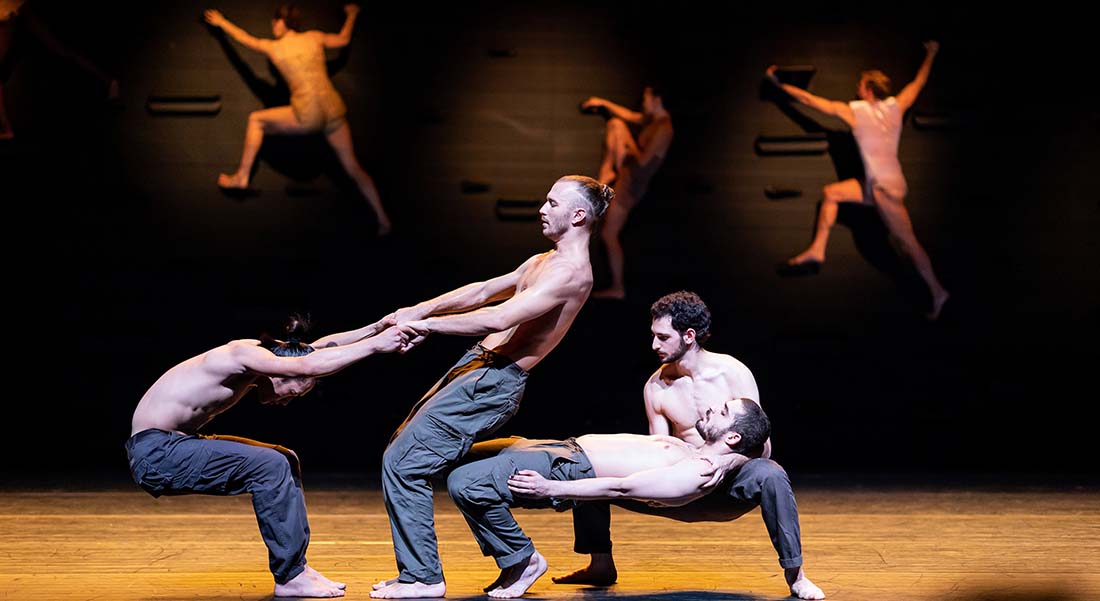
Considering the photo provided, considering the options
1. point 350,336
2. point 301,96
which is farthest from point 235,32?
point 350,336

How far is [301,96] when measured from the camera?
22.8 ft

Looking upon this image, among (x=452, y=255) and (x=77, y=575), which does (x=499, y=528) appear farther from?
(x=452, y=255)

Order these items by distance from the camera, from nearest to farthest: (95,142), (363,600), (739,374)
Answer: (363,600) < (739,374) < (95,142)

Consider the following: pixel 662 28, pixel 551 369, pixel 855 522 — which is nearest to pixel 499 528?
pixel 855 522

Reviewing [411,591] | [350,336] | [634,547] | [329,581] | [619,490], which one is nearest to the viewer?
[619,490]

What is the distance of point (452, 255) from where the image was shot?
7207 millimetres

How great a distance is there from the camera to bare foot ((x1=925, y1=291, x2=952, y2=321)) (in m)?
7.20

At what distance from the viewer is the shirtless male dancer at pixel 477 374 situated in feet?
13.0

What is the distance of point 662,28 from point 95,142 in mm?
3346

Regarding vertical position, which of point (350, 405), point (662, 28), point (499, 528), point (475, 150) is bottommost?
point (350, 405)

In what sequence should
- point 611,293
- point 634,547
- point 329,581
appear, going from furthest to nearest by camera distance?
point 611,293 < point 634,547 < point 329,581

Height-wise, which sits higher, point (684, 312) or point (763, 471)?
point (684, 312)

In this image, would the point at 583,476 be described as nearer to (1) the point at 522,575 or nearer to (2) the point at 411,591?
(1) the point at 522,575

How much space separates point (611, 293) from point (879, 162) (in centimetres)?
173
